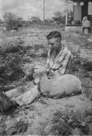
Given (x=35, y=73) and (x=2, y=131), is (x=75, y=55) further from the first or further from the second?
(x=2, y=131)

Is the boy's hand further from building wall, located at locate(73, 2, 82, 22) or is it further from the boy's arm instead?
building wall, located at locate(73, 2, 82, 22)

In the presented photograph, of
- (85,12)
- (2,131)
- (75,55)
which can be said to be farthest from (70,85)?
(85,12)

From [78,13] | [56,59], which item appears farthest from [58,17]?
[56,59]

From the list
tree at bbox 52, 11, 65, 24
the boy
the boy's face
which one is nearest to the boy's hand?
the boy

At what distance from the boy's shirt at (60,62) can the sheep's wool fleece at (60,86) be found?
234mm

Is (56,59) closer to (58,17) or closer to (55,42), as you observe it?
(55,42)

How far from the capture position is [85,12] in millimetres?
18625

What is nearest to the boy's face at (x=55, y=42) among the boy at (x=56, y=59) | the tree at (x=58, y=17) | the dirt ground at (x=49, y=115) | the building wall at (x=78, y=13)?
the boy at (x=56, y=59)

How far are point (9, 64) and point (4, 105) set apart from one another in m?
2.62

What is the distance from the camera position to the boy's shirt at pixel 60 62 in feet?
14.0

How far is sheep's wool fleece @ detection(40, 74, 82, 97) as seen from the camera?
404 cm

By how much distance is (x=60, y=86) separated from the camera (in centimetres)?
404

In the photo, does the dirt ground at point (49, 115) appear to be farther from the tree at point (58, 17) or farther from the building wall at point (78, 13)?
the tree at point (58, 17)

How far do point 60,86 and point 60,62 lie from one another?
0.52 meters
